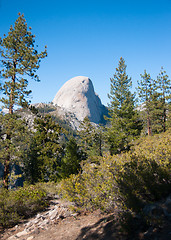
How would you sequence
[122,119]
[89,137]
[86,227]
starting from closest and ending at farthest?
[86,227], [122,119], [89,137]

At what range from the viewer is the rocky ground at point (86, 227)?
328 cm

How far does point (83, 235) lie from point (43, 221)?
8.61 feet

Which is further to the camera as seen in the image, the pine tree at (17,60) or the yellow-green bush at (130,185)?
the pine tree at (17,60)

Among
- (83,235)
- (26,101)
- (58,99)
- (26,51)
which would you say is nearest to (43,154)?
(26,101)

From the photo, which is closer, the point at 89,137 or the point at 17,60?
the point at 17,60

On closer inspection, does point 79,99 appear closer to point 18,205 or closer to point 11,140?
point 11,140

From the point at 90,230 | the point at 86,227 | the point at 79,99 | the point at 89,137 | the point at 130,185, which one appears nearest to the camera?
the point at 130,185

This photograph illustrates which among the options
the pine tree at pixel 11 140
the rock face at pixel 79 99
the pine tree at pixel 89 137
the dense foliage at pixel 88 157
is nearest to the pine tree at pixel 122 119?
the dense foliage at pixel 88 157

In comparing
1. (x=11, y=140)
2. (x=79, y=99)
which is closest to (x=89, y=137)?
(x=11, y=140)

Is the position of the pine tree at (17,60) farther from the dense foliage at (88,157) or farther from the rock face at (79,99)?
the rock face at (79,99)

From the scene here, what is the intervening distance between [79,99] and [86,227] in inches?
6521

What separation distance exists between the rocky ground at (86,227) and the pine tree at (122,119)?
18090 mm

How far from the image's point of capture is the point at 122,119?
82.5 feet

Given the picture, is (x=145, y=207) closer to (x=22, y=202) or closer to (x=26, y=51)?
(x=22, y=202)
